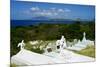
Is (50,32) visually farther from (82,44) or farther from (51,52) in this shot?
(82,44)

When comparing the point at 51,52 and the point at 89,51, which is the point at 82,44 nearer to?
the point at 89,51

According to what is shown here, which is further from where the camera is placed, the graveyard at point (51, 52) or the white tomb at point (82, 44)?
the white tomb at point (82, 44)

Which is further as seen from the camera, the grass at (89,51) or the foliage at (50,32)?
the grass at (89,51)

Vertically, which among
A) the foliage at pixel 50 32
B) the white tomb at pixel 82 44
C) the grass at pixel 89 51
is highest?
the foliage at pixel 50 32

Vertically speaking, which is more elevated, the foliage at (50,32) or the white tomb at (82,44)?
the foliage at (50,32)

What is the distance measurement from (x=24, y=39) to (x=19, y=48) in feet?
0.37

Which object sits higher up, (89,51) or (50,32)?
(50,32)

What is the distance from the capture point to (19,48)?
7.65 feet

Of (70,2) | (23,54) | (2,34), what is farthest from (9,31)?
(70,2)

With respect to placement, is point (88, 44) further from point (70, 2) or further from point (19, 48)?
point (19, 48)

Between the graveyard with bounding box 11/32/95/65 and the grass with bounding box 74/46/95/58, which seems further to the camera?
the grass with bounding box 74/46/95/58

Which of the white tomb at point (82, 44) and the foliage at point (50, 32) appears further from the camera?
the white tomb at point (82, 44)

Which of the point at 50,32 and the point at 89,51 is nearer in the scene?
the point at 50,32

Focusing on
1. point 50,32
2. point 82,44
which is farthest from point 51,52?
point 82,44
